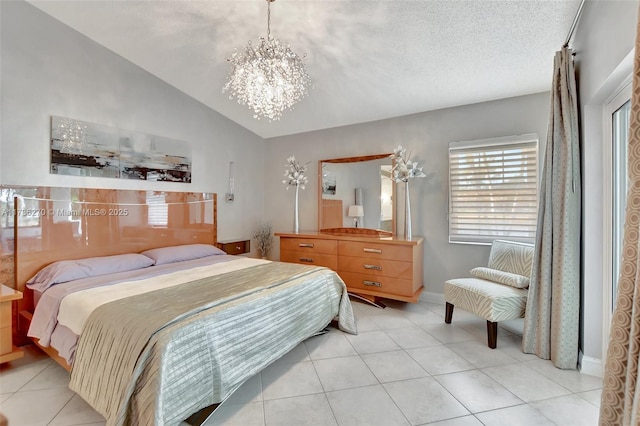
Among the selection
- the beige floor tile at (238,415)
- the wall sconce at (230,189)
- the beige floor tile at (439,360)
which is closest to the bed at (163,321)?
the beige floor tile at (238,415)

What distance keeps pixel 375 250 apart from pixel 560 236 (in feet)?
5.59

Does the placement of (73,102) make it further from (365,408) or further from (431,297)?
(431,297)

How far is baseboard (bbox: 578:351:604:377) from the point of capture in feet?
6.57

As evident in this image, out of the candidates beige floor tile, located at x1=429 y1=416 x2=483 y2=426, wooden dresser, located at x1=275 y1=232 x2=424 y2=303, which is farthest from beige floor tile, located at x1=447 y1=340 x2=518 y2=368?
wooden dresser, located at x1=275 y1=232 x2=424 y2=303

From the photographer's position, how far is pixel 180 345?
1.46m

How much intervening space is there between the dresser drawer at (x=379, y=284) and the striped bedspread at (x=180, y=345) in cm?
138

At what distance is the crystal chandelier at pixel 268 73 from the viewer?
7.34 feet

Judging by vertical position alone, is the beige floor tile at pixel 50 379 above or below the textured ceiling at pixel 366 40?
below

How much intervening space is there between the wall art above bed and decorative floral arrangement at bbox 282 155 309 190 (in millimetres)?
1364

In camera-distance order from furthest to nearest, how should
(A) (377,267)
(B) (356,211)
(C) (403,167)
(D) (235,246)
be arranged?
(D) (235,246)
(B) (356,211)
(C) (403,167)
(A) (377,267)

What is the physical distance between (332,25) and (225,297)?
223cm

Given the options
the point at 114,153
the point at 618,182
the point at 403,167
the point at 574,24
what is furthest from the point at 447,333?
the point at 114,153

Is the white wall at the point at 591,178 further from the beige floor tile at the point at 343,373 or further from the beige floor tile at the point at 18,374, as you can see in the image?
the beige floor tile at the point at 18,374

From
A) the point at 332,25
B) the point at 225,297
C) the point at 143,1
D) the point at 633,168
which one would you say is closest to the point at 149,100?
the point at 143,1
